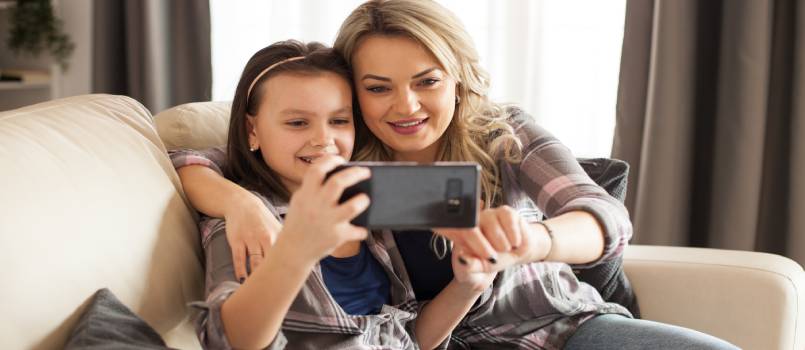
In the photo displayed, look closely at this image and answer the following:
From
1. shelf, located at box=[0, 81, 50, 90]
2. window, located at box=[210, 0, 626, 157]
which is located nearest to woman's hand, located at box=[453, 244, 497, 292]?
window, located at box=[210, 0, 626, 157]

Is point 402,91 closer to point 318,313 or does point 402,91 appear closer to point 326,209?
point 318,313

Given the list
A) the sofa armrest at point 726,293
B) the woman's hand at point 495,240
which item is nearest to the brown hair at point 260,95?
the woman's hand at point 495,240

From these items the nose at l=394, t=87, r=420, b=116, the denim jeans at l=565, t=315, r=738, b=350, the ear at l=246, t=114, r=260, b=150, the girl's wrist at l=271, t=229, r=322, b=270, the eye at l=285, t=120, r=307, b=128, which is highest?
the nose at l=394, t=87, r=420, b=116

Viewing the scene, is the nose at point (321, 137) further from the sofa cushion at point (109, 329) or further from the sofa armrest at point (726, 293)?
the sofa armrest at point (726, 293)

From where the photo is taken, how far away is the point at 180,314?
4.45 ft

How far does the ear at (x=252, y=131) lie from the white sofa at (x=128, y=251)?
0.48 feet

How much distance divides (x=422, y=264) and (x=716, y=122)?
4.48 ft

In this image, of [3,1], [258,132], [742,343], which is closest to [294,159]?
[258,132]

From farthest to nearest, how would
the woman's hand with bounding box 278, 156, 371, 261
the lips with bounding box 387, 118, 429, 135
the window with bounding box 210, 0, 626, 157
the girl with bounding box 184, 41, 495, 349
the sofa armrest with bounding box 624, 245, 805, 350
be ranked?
the window with bounding box 210, 0, 626, 157
the sofa armrest with bounding box 624, 245, 805, 350
the lips with bounding box 387, 118, 429, 135
the girl with bounding box 184, 41, 495, 349
the woman's hand with bounding box 278, 156, 371, 261

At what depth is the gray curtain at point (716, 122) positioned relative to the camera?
2.43m

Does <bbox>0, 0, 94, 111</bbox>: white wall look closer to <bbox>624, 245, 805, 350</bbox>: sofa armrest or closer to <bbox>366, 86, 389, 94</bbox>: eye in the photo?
<bbox>366, 86, 389, 94</bbox>: eye

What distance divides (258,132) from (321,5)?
1.64 m

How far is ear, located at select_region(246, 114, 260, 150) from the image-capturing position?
152cm

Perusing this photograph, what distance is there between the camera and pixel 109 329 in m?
1.09
